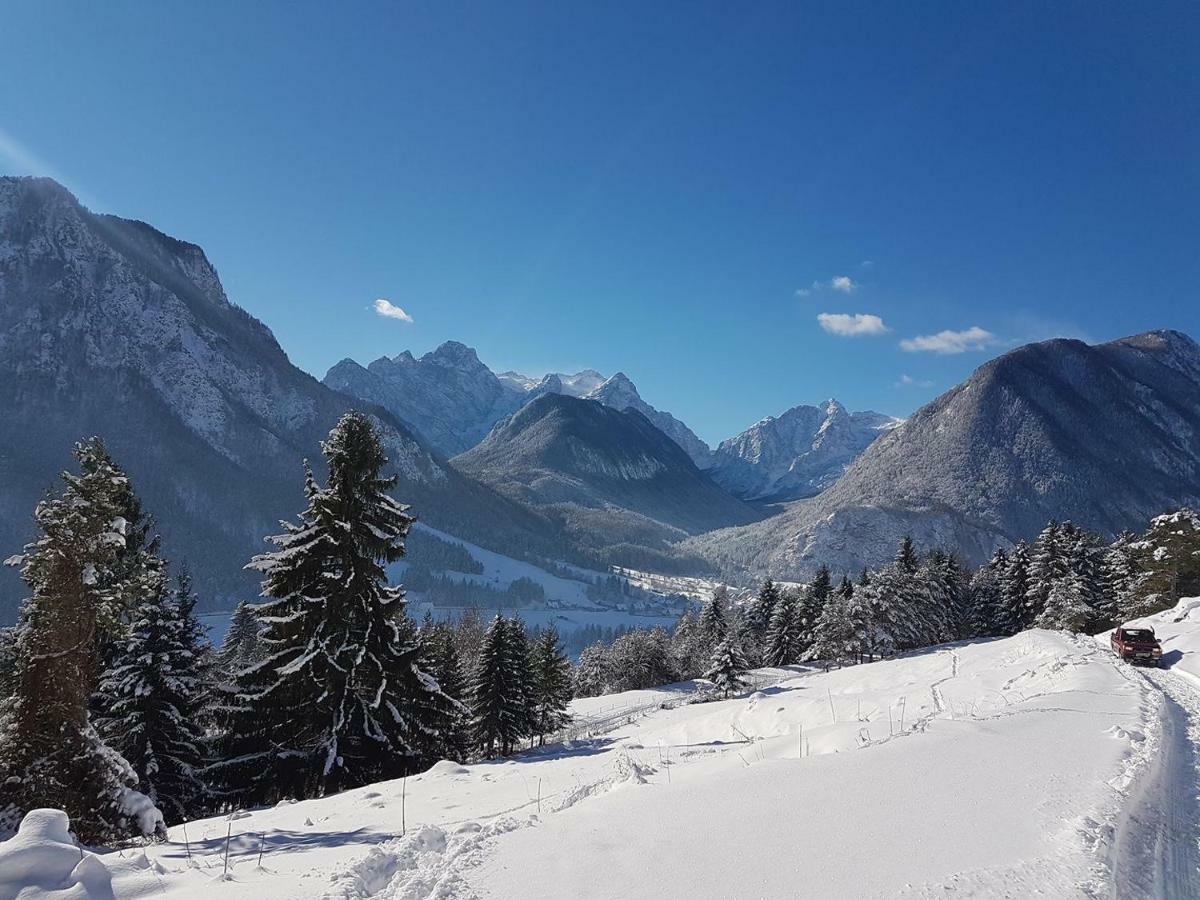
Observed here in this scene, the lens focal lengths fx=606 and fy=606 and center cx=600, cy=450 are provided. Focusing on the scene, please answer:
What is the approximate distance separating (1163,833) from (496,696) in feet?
96.4

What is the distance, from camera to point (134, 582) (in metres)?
11.5

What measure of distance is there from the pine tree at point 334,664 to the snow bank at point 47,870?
34.9 feet

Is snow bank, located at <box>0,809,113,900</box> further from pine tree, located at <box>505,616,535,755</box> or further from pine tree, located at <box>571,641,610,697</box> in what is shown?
pine tree, located at <box>571,641,610,697</box>

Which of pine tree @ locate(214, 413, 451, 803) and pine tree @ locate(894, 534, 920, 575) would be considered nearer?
pine tree @ locate(214, 413, 451, 803)

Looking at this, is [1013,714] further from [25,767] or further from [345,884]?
[25,767]

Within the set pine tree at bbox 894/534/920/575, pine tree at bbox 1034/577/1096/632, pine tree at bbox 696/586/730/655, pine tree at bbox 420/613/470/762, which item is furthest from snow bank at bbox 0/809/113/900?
pine tree at bbox 696/586/730/655

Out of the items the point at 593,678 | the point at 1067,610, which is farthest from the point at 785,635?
the point at 1067,610

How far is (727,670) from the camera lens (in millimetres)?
44469

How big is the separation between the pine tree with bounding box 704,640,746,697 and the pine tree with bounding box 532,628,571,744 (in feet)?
36.1

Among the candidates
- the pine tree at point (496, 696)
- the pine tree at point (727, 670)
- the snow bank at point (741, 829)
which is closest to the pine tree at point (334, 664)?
the snow bank at point (741, 829)

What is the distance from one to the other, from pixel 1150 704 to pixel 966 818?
1101 cm

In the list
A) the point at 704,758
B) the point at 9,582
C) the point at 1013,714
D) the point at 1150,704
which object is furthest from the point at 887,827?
the point at 9,582

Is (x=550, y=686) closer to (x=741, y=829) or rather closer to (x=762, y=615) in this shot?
(x=741, y=829)

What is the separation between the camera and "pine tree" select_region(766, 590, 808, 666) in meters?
64.4
